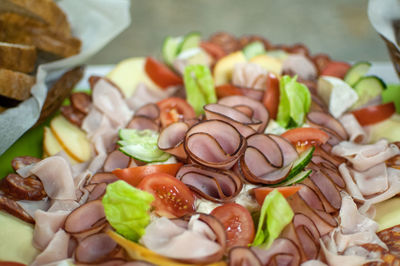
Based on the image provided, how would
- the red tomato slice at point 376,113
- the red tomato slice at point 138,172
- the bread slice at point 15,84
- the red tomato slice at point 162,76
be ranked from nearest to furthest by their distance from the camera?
the red tomato slice at point 138,172 < the bread slice at point 15,84 < the red tomato slice at point 376,113 < the red tomato slice at point 162,76

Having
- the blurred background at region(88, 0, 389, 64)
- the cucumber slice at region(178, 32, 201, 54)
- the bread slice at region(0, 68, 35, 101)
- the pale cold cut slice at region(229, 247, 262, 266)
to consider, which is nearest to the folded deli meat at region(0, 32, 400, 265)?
the pale cold cut slice at region(229, 247, 262, 266)

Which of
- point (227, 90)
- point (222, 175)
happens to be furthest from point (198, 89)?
point (222, 175)

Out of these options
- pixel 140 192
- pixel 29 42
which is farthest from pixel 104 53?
pixel 140 192

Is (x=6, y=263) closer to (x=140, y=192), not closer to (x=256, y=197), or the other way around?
(x=140, y=192)

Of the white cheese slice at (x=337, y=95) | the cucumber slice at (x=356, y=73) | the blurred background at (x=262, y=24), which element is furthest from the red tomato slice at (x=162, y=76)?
the blurred background at (x=262, y=24)

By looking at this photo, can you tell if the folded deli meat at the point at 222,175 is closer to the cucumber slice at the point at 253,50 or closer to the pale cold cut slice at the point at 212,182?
the pale cold cut slice at the point at 212,182

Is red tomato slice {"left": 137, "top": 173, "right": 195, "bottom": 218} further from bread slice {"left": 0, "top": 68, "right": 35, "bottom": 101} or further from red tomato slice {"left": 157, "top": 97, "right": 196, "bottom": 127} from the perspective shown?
bread slice {"left": 0, "top": 68, "right": 35, "bottom": 101}
